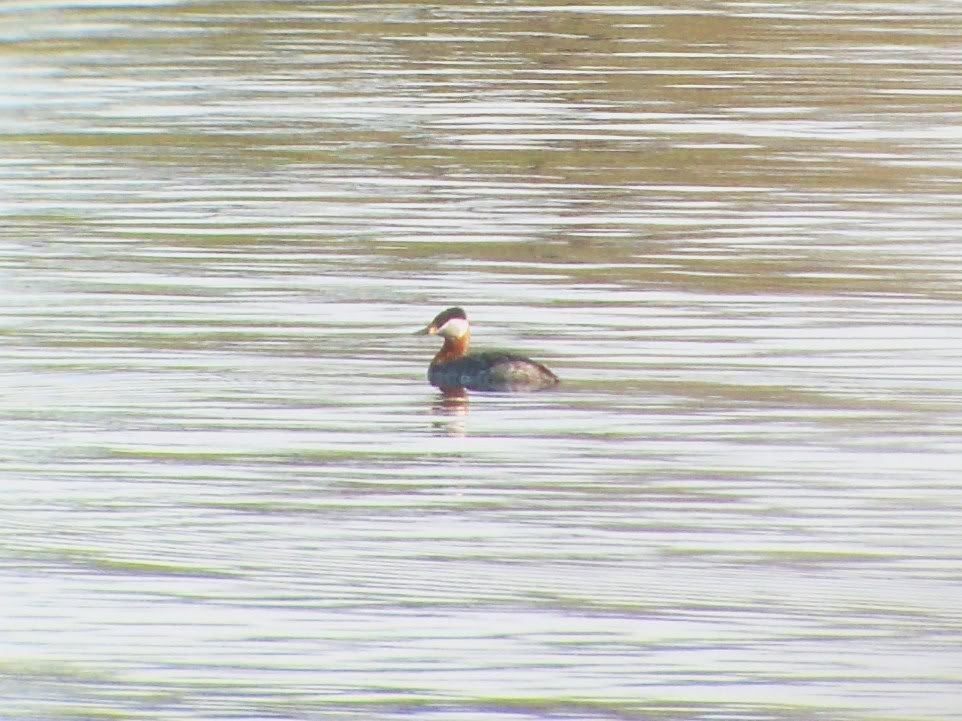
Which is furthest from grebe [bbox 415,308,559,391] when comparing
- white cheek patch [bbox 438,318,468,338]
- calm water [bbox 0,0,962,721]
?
calm water [bbox 0,0,962,721]

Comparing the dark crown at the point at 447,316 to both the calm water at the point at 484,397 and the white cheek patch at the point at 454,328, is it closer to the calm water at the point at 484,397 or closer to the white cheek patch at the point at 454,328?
the white cheek patch at the point at 454,328

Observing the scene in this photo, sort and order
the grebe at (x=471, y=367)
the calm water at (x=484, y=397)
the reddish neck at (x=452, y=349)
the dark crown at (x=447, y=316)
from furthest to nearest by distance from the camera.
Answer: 1. the dark crown at (x=447, y=316)
2. the reddish neck at (x=452, y=349)
3. the grebe at (x=471, y=367)
4. the calm water at (x=484, y=397)

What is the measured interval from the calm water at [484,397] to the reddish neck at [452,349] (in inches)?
9.7

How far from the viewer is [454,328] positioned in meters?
13.7

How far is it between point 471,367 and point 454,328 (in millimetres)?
379

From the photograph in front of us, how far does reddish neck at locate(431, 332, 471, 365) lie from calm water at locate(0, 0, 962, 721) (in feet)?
0.80

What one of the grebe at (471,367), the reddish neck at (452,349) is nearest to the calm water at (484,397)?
the grebe at (471,367)

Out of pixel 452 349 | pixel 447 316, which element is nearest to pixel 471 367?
pixel 452 349

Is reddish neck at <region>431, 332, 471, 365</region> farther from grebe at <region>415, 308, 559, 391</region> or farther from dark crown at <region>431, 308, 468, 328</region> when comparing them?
dark crown at <region>431, 308, 468, 328</region>

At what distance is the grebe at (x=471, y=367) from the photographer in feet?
43.2

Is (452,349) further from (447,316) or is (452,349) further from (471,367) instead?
(471,367)

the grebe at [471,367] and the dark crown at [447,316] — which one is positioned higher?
the dark crown at [447,316]

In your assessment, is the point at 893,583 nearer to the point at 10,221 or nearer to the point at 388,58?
the point at 10,221

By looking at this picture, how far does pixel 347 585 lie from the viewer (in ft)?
31.3
